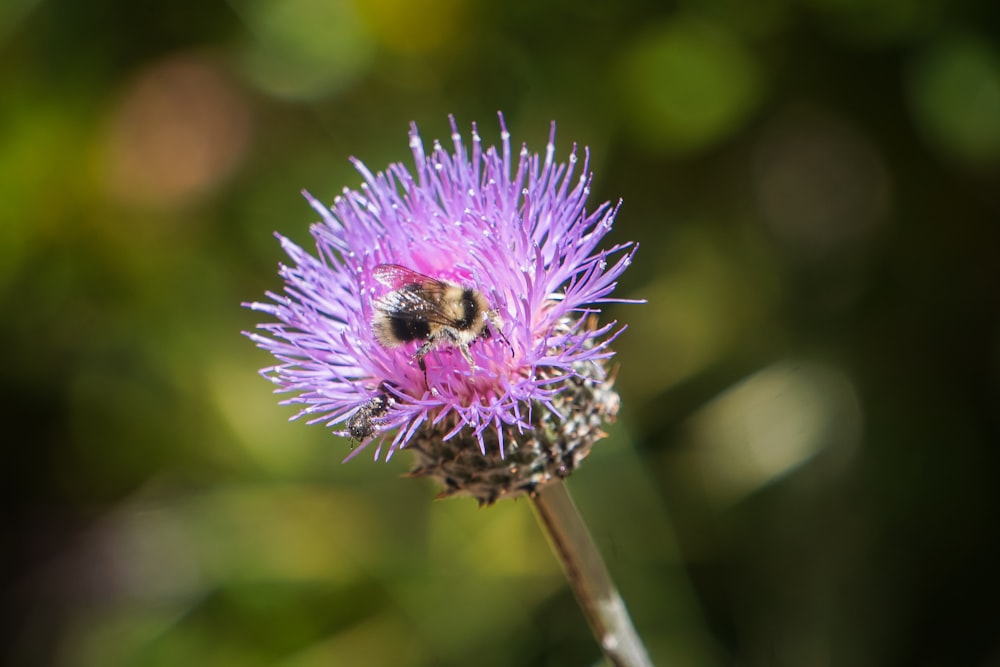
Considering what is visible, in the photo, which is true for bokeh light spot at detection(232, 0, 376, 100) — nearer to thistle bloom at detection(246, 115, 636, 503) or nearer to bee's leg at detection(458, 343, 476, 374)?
thistle bloom at detection(246, 115, 636, 503)

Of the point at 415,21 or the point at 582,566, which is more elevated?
the point at 415,21

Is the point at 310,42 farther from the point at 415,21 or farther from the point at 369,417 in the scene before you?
the point at 369,417

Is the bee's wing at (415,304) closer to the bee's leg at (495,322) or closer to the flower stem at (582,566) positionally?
the bee's leg at (495,322)

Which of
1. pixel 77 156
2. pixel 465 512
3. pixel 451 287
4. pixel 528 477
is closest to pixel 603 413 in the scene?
pixel 528 477

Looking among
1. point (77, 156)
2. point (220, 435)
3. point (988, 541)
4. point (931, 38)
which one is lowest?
point (988, 541)

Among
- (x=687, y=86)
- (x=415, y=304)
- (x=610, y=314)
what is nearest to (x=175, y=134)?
(x=610, y=314)

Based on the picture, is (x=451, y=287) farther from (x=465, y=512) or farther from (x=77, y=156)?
(x=77, y=156)

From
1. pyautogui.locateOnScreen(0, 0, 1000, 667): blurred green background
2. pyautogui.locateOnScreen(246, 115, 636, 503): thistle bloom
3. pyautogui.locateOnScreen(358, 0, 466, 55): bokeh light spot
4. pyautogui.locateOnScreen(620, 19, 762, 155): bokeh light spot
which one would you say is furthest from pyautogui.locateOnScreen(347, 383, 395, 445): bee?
pyautogui.locateOnScreen(358, 0, 466, 55): bokeh light spot
